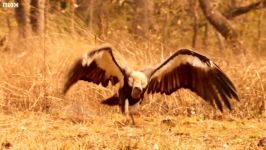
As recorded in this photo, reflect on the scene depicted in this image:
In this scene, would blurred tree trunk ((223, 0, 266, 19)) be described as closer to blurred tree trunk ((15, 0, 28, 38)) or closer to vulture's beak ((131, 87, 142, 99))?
blurred tree trunk ((15, 0, 28, 38))

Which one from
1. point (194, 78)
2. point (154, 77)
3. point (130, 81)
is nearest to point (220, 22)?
point (194, 78)

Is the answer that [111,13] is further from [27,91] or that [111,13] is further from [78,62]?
[78,62]

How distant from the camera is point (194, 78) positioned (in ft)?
23.6

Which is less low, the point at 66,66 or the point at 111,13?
the point at 111,13

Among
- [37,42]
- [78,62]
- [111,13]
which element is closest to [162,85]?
[78,62]

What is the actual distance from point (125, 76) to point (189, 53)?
683 mm

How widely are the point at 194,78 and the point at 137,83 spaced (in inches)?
33.2

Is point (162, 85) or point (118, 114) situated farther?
point (118, 114)

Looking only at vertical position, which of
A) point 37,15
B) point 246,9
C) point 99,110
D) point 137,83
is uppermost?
point 246,9

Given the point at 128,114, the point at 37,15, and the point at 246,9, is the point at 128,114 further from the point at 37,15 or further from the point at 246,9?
the point at 246,9

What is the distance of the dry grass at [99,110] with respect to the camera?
585cm

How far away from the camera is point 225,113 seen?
8.16 m

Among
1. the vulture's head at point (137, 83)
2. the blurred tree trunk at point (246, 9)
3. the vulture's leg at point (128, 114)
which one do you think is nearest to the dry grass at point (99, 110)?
the vulture's leg at point (128, 114)

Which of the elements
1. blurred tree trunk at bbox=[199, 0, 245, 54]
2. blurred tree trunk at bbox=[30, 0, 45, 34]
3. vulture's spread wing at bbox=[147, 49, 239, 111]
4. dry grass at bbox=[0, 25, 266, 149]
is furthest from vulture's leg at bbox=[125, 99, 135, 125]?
blurred tree trunk at bbox=[199, 0, 245, 54]
